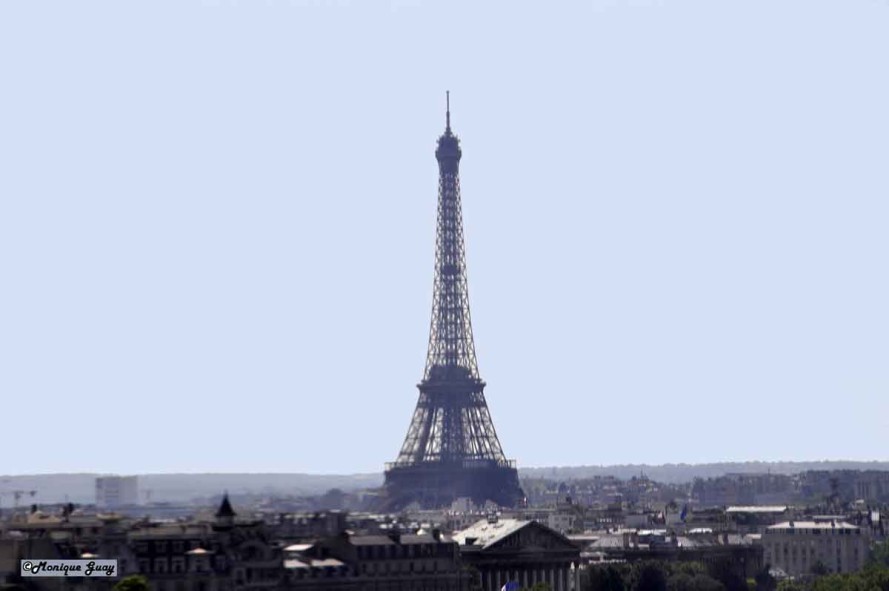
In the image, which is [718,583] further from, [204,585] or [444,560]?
[204,585]

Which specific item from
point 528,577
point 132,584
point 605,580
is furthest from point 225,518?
point 605,580

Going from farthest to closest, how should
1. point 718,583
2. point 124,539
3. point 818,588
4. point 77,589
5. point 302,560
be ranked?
point 718,583, point 818,588, point 302,560, point 124,539, point 77,589

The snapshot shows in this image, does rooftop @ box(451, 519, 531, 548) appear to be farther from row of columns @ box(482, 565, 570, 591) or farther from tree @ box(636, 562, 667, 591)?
tree @ box(636, 562, 667, 591)

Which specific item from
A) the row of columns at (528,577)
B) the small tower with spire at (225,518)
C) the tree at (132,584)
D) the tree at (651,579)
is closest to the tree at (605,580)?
the tree at (651,579)

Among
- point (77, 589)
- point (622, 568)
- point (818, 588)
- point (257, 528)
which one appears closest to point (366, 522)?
point (622, 568)

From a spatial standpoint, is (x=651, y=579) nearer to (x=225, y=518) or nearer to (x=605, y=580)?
(x=605, y=580)

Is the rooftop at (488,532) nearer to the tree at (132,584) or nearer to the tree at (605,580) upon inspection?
the tree at (605,580)

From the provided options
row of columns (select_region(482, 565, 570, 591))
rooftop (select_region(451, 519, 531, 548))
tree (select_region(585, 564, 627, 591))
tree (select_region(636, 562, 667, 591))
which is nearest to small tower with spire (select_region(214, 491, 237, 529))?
row of columns (select_region(482, 565, 570, 591))
